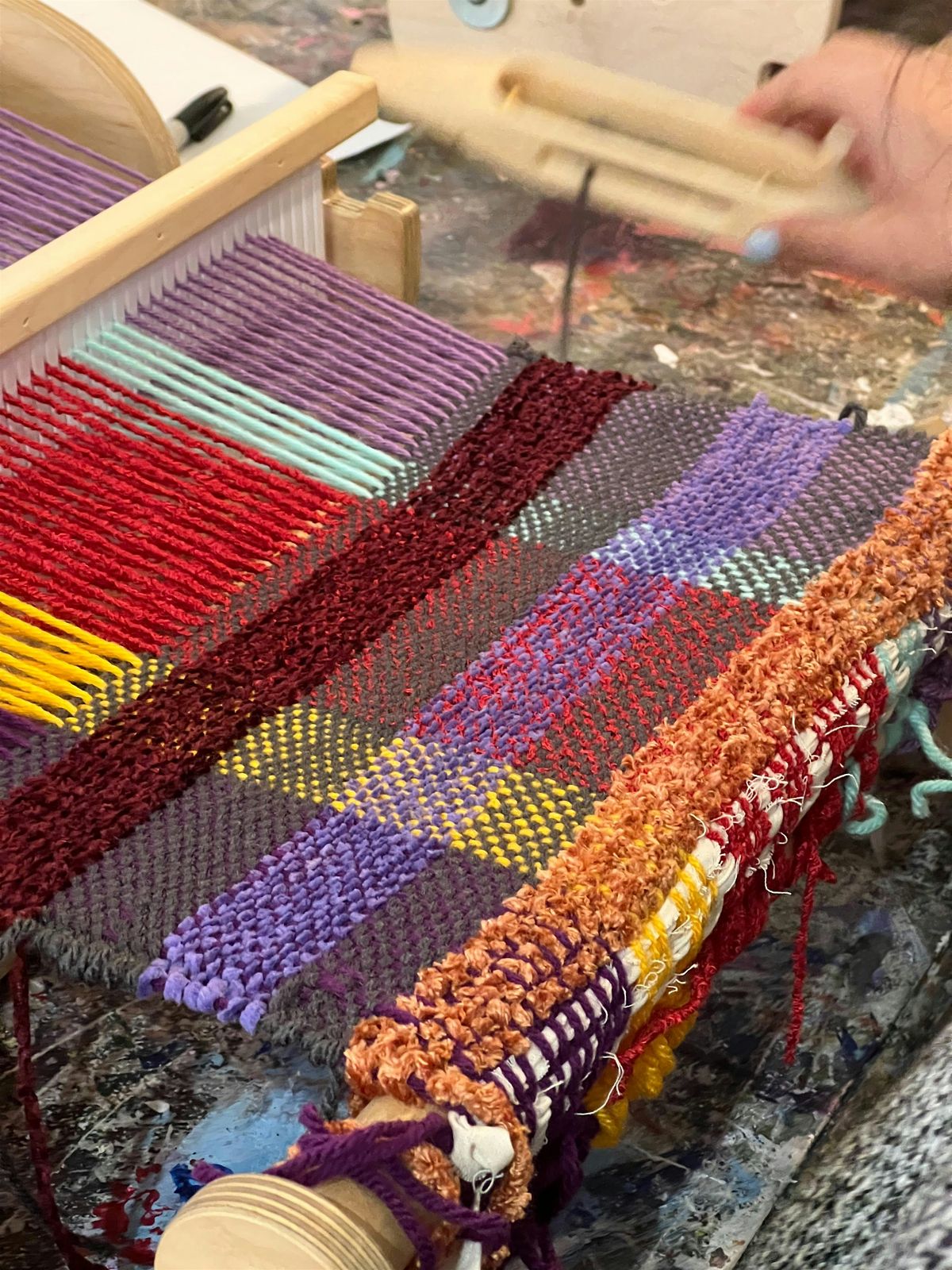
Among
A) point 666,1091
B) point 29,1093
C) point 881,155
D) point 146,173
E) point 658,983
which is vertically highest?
point 881,155

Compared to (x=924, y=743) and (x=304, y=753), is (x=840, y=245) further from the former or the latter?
(x=304, y=753)

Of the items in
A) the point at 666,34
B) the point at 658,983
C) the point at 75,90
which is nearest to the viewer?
the point at 658,983

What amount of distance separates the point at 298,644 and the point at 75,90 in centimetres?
72

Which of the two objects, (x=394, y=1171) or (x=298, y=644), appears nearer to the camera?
(x=394, y=1171)

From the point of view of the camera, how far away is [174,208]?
1.23m

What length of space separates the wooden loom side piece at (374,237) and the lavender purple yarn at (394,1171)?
0.96 metres

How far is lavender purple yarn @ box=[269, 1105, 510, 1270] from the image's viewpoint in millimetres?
642

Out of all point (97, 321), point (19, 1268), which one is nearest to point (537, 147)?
point (97, 321)

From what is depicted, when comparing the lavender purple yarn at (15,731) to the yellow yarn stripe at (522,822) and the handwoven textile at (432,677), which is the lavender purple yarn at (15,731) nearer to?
the handwoven textile at (432,677)

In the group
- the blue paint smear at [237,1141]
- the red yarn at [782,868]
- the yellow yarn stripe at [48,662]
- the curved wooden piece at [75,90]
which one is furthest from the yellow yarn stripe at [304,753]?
the curved wooden piece at [75,90]

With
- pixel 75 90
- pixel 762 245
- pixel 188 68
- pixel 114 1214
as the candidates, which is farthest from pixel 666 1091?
pixel 188 68

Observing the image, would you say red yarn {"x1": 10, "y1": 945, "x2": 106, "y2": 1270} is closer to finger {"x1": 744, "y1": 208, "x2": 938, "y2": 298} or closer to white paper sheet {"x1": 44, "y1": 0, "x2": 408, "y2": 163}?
finger {"x1": 744, "y1": 208, "x2": 938, "y2": 298}

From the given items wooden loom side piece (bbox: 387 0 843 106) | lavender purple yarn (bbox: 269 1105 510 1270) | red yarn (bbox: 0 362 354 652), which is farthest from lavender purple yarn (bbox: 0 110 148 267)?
wooden loom side piece (bbox: 387 0 843 106)

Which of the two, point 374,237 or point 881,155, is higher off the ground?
point 881,155
